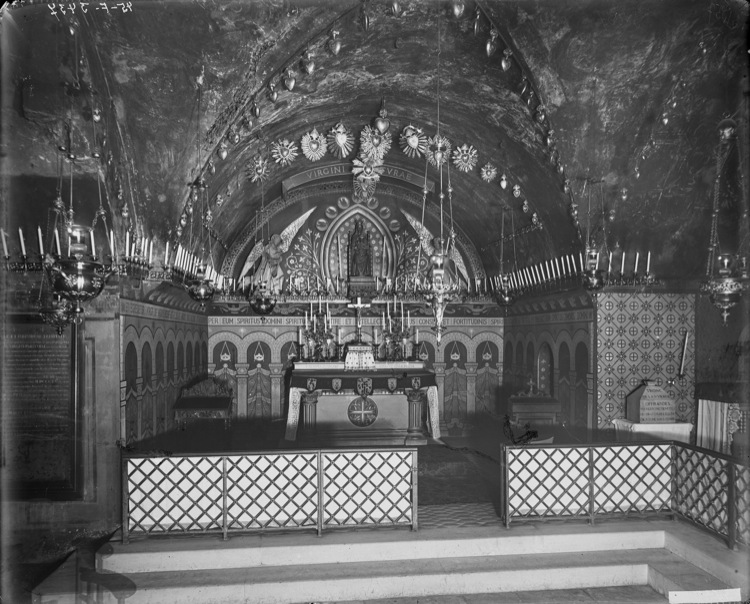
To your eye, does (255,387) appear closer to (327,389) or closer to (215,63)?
(327,389)

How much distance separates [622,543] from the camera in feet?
21.8

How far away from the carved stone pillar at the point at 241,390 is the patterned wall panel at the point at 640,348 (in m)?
8.55

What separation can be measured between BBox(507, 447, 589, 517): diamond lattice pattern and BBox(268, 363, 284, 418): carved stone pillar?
8.71 m

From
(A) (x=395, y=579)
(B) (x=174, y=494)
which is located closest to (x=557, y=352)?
(A) (x=395, y=579)

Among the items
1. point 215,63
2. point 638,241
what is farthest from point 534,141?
point 215,63

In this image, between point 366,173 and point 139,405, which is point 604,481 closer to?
point 139,405

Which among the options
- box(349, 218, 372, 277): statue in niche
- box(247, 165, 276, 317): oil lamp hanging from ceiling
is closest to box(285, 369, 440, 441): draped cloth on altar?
box(247, 165, 276, 317): oil lamp hanging from ceiling

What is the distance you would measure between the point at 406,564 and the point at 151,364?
557 cm

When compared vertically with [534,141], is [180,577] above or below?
below

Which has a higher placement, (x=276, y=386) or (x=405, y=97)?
(x=405, y=97)

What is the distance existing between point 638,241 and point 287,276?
27.5ft

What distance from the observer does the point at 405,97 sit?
9.46 metres

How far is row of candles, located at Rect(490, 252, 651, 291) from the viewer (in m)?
9.82

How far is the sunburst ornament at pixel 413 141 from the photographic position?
10.8m
